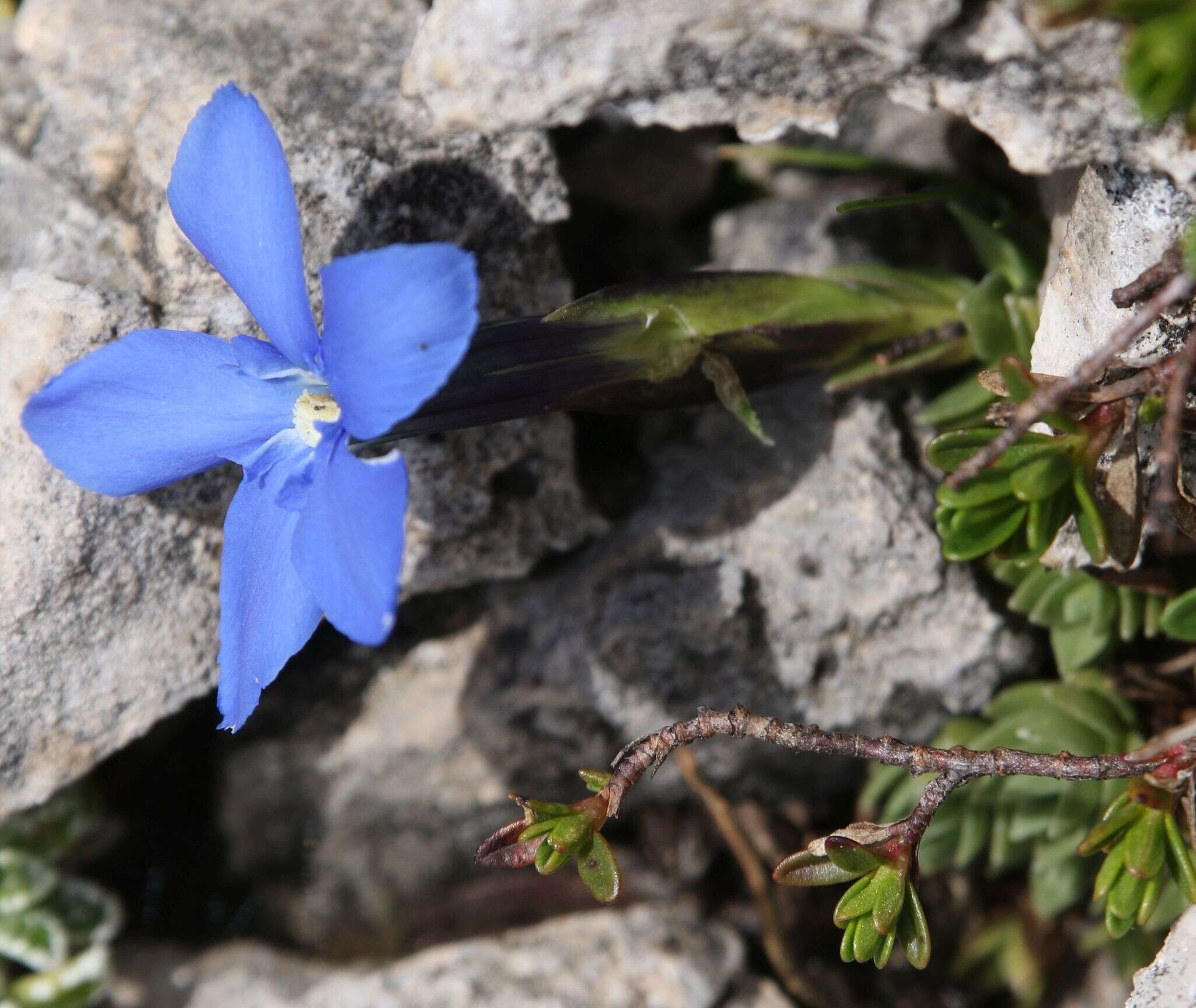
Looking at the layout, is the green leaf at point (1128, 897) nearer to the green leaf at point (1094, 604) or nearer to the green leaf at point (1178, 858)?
the green leaf at point (1178, 858)

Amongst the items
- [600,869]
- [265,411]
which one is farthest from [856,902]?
[265,411]

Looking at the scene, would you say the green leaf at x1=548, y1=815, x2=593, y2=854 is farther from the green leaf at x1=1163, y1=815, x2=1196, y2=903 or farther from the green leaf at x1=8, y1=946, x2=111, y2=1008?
the green leaf at x1=8, y1=946, x2=111, y2=1008

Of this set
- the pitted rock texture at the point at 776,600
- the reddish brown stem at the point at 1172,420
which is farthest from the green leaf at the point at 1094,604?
the reddish brown stem at the point at 1172,420

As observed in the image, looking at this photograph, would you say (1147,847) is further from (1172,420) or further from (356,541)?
(356,541)

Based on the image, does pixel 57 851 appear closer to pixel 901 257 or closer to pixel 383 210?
pixel 383 210

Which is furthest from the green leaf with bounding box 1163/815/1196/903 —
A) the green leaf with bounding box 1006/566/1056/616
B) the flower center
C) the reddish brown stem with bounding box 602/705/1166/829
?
the flower center
